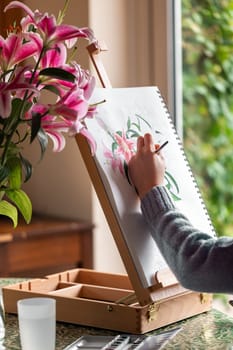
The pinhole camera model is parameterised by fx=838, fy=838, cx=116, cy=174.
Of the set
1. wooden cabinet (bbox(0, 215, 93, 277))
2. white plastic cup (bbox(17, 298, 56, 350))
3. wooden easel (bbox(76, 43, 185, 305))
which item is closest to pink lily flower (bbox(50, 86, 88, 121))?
wooden easel (bbox(76, 43, 185, 305))

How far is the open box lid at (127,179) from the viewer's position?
1689 millimetres

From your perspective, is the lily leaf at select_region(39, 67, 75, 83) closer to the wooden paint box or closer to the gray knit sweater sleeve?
the gray knit sweater sleeve

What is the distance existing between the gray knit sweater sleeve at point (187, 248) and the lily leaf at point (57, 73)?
371 millimetres

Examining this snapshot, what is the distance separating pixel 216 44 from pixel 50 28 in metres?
1.36

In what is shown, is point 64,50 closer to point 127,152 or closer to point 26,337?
point 127,152

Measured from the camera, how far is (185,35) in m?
2.79

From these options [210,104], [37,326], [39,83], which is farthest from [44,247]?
[39,83]

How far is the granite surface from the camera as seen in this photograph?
161 cm

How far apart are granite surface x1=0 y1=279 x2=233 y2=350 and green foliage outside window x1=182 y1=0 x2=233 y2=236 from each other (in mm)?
998

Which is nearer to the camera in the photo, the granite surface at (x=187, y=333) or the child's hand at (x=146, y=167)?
the granite surface at (x=187, y=333)

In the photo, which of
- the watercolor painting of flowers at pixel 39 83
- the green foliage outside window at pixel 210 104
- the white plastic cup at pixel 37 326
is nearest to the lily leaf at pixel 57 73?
the watercolor painting of flowers at pixel 39 83

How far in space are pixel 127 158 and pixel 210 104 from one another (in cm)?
106

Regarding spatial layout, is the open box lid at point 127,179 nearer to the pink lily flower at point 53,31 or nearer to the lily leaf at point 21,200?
the lily leaf at point 21,200

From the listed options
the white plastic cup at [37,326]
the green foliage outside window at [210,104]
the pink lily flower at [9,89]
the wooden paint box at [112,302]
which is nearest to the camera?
the pink lily flower at [9,89]
